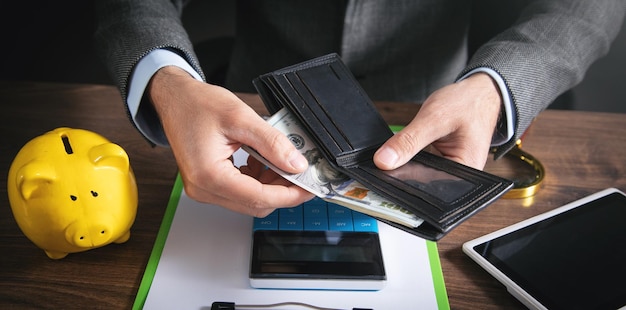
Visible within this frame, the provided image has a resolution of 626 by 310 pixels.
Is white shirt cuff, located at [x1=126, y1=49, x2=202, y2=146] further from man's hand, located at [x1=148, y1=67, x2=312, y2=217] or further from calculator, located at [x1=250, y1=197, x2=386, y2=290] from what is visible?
calculator, located at [x1=250, y1=197, x2=386, y2=290]

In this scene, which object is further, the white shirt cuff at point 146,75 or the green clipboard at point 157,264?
the white shirt cuff at point 146,75

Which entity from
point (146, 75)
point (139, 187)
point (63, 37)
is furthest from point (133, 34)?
point (63, 37)


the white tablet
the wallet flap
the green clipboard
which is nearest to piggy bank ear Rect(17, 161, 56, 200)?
the green clipboard

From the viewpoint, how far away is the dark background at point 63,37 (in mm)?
1573

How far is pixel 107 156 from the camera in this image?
0.57 meters

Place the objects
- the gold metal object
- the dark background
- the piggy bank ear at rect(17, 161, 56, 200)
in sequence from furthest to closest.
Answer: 1. the dark background
2. the gold metal object
3. the piggy bank ear at rect(17, 161, 56, 200)

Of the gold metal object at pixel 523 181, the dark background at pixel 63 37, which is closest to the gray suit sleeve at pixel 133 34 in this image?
the gold metal object at pixel 523 181

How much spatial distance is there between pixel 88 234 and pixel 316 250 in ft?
0.77

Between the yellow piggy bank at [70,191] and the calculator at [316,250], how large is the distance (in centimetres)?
16

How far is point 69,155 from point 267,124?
20 centimetres

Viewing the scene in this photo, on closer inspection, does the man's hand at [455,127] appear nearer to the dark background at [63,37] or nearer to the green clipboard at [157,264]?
the green clipboard at [157,264]

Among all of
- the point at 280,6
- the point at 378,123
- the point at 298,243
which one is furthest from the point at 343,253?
the point at 280,6

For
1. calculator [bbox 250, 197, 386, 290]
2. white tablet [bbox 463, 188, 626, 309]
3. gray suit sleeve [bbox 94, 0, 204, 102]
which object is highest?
gray suit sleeve [bbox 94, 0, 204, 102]

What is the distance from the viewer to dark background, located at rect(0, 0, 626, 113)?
61.9 inches
